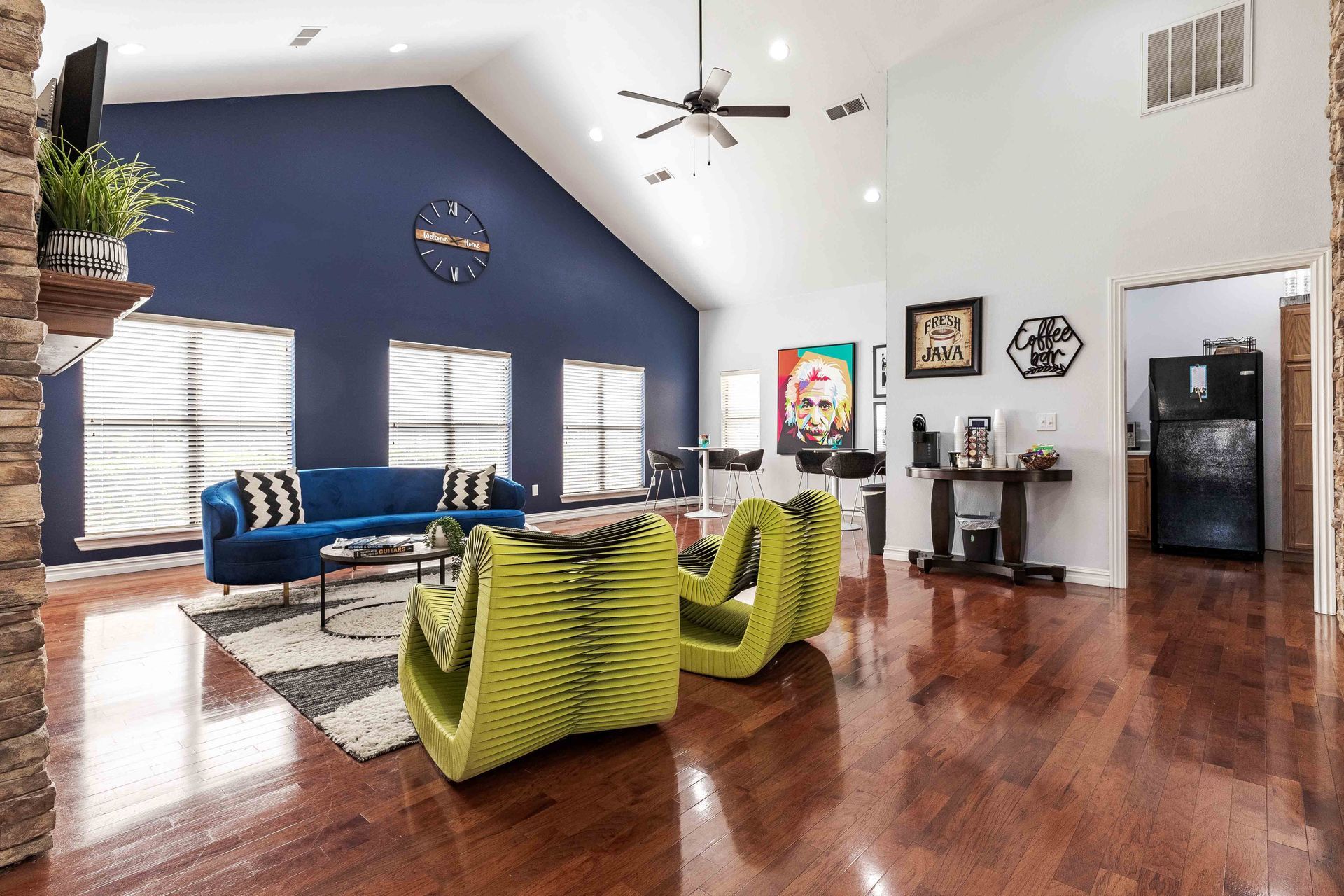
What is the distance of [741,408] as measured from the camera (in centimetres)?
979

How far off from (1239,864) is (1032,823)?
1.45ft

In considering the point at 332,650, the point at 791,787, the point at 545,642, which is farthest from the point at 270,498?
the point at 791,787

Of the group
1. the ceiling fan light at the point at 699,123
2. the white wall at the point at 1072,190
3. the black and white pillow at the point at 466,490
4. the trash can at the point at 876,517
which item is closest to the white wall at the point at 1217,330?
the white wall at the point at 1072,190

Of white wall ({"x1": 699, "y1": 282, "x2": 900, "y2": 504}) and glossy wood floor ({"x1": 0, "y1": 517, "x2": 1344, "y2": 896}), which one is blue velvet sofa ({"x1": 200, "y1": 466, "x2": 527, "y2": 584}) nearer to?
glossy wood floor ({"x1": 0, "y1": 517, "x2": 1344, "y2": 896})

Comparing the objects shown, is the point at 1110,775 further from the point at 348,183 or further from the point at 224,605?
the point at 348,183

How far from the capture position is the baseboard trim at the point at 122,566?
498 cm

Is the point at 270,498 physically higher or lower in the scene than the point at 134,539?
higher

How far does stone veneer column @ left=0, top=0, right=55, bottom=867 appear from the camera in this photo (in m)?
1.65

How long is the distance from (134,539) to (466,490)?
249cm

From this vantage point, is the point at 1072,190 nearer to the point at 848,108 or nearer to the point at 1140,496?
the point at 848,108

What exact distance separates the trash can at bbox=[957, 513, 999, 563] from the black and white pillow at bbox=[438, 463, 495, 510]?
402 cm

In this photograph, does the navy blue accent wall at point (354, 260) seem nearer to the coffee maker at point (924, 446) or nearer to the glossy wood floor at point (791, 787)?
the glossy wood floor at point (791, 787)

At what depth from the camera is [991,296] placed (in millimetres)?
5219

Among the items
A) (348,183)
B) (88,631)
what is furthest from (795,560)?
(348,183)
